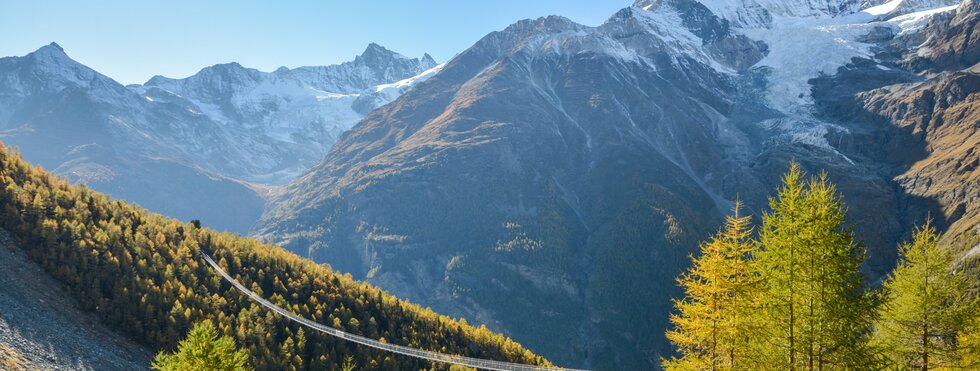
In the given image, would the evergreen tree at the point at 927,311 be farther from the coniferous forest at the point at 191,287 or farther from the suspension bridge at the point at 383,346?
the coniferous forest at the point at 191,287

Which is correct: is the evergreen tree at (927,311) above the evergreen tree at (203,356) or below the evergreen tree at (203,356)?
above

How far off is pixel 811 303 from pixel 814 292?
0.53m

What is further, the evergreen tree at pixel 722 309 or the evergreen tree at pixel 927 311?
the evergreen tree at pixel 927 311

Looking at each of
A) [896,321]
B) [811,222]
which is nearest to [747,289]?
[811,222]

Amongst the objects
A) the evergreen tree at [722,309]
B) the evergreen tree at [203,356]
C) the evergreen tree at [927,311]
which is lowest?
the evergreen tree at [203,356]

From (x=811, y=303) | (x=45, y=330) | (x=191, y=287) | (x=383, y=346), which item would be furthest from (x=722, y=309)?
(x=191, y=287)

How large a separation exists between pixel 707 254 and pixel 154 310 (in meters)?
41.5

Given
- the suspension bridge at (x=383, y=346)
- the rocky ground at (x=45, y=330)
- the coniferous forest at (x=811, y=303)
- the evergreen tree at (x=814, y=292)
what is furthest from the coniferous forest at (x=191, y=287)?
the evergreen tree at (x=814, y=292)

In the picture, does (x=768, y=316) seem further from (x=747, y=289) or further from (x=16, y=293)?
(x=16, y=293)

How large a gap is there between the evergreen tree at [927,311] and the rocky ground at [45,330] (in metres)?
45.7

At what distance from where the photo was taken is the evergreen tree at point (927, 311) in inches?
1208

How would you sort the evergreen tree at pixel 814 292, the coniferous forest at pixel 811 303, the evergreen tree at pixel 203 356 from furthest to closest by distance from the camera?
1. the evergreen tree at pixel 203 356
2. the coniferous forest at pixel 811 303
3. the evergreen tree at pixel 814 292

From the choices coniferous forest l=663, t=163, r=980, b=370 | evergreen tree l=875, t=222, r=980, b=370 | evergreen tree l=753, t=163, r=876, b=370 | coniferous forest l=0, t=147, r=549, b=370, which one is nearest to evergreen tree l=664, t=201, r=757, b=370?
coniferous forest l=663, t=163, r=980, b=370

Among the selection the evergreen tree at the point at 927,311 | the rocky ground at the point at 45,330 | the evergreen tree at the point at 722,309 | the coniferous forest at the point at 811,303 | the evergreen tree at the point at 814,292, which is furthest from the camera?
the rocky ground at the point at 45,330
